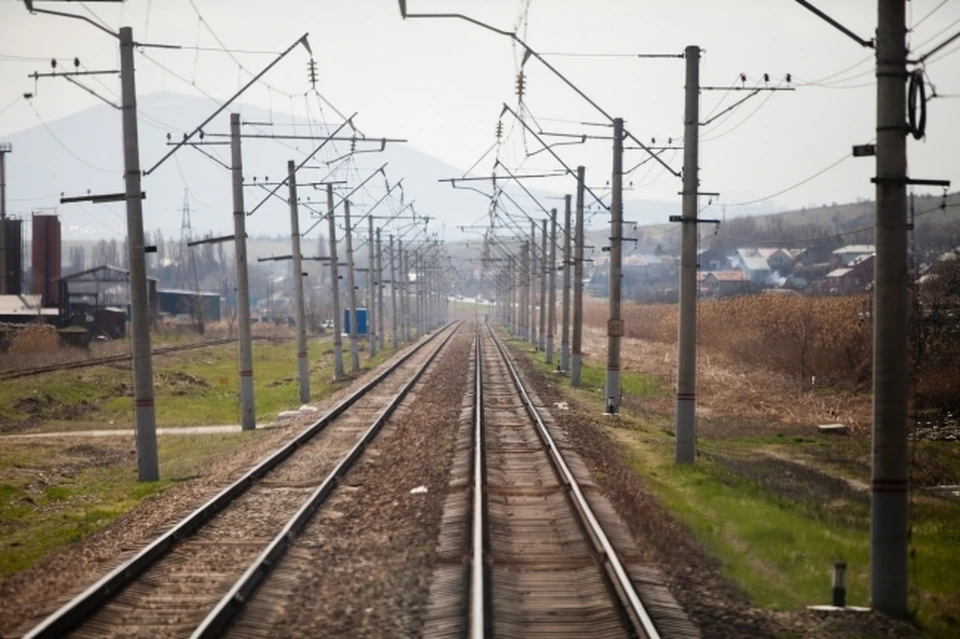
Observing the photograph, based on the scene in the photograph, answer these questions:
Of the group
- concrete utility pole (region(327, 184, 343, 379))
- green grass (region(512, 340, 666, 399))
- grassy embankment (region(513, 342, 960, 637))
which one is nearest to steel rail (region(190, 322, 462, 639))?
grassy embankment (region(513, 342, 960, 637))

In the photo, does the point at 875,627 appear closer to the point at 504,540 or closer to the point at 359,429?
the point at 504,540

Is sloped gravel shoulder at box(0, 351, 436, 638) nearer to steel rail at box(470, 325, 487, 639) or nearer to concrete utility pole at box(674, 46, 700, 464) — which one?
steel rail at box(470, 325, 487, 639)

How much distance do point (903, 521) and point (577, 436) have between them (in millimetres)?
14511

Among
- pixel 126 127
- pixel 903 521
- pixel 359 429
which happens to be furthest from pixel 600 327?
pixel 903 521

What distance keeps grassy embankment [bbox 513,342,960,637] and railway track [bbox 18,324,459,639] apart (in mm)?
5156

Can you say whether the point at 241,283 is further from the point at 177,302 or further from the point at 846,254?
the point at 846,254

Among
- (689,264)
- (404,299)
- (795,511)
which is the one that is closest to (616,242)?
(689,264)

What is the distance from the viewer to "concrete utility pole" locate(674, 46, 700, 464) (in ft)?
70.0

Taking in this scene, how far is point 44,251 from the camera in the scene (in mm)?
92500

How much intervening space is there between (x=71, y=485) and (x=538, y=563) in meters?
11.4

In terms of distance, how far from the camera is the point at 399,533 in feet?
49.5

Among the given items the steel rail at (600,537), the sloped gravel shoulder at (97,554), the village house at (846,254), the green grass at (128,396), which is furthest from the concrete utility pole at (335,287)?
the village house at (846,254)

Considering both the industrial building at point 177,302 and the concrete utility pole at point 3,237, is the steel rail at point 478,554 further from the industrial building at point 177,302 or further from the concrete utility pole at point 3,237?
the industrial building at point 177,302

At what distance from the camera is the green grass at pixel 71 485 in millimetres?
15789
